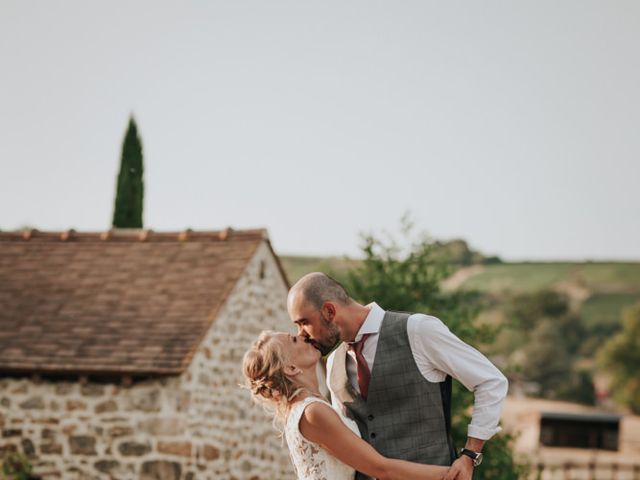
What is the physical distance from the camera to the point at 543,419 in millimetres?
38031

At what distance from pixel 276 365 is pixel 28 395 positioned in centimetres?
779

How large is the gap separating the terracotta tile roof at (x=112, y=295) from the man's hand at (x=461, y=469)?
6964 millimetres

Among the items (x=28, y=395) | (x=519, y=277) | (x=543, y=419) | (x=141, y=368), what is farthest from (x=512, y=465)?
(x=519, y=277)

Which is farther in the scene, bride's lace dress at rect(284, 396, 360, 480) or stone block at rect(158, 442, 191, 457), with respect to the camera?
stone block at rect(158, 442, 191, 457)

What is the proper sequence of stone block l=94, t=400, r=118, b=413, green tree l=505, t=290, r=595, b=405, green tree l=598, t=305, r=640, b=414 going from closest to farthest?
stone block l=94, t=400, r=118, b=413 < green tree l=598, t=305, r=640, b=414 < green tree l=505, t=290, r=595, b=405

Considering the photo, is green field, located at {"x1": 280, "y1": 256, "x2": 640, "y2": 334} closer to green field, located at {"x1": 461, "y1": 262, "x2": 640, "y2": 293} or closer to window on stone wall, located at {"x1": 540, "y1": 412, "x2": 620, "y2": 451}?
green field, located at {"x1": 461, "y1": 262, "x2": 640, "y2": 293}

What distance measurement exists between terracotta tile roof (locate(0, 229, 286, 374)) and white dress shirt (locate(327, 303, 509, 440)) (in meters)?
6.88

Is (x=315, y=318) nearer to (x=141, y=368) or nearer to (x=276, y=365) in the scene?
(x=276, y=365)

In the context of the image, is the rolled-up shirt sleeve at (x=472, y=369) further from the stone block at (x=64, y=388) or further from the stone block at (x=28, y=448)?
the stone block at (x=28, y=448)

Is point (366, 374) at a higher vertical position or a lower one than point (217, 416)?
lower

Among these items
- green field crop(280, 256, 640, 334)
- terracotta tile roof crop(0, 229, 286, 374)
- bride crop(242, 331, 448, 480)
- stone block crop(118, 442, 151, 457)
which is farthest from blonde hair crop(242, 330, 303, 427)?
green field crop(280, 256, 640, 334)

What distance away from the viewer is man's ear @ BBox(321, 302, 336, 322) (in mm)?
4129

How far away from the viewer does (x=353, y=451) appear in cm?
402

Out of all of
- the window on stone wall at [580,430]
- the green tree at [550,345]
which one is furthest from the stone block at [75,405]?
the green tree at [550,345]
